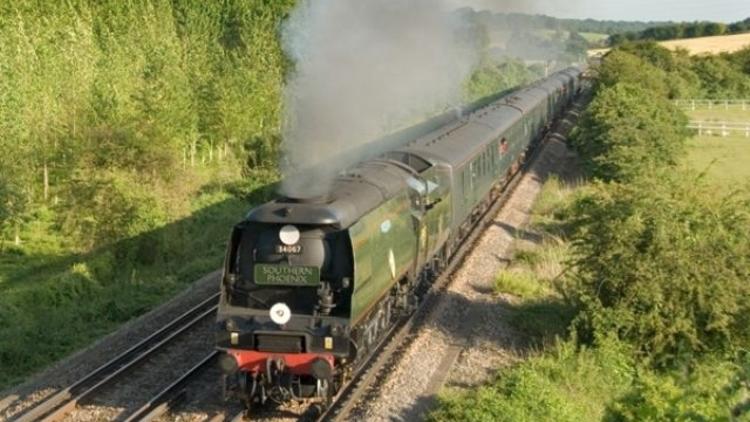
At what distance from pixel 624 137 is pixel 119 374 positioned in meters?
22.0

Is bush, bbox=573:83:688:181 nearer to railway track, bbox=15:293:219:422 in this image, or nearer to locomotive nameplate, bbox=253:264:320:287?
railway track, bbox=15:293:219:422

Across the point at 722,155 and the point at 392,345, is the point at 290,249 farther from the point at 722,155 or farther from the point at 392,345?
the point at 722,155

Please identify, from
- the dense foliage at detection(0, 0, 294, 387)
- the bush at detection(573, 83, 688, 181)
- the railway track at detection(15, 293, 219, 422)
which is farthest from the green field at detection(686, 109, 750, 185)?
the railway track at detection(15, 293, 219, 422)

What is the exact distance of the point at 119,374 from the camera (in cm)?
1310

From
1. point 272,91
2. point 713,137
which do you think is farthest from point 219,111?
point 713,137

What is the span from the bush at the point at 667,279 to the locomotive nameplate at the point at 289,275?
546 cm

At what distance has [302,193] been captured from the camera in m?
11.7

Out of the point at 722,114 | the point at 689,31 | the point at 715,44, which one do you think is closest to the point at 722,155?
the point at 722,114

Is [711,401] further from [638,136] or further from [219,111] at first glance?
[219,111]

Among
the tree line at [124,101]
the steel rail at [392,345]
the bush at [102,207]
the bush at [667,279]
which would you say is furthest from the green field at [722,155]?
the bush at [102,207]

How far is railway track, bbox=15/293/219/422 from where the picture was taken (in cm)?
1180

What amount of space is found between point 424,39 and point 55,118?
12.0 meters

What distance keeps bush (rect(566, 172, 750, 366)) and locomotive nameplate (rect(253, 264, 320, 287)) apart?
215 inches

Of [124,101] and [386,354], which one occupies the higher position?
[124,101]
